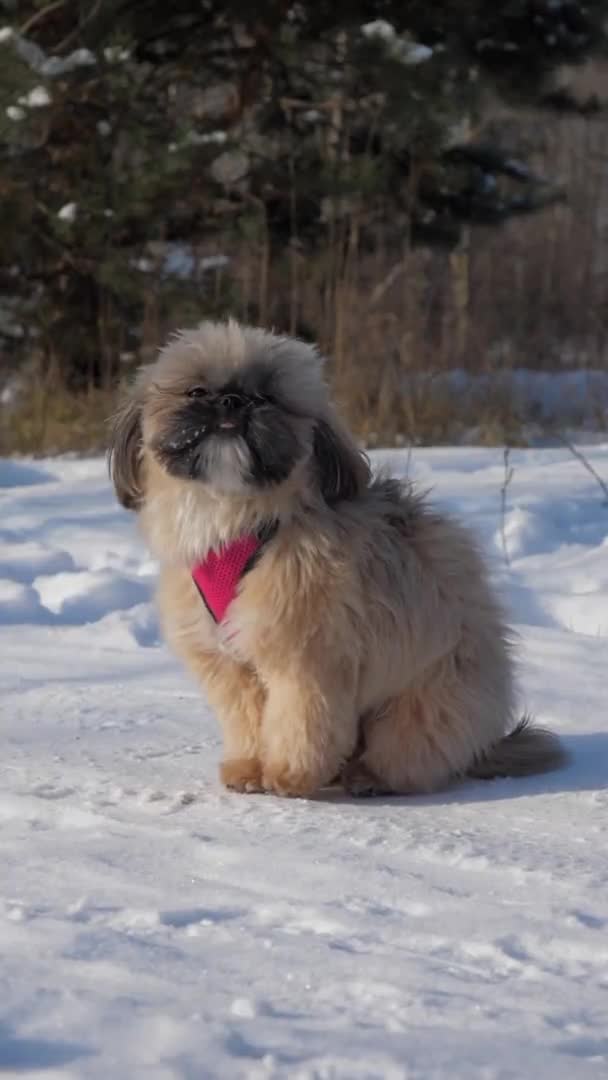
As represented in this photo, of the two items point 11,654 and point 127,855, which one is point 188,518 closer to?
point 127,855

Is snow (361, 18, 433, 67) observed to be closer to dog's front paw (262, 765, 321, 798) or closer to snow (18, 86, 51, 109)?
snow (18, 86, 51, 109)

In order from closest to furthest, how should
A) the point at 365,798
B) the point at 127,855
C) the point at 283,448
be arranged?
the point at 127,855
the point at 283,448
the point at 365,798

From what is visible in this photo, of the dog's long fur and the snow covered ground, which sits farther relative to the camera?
the dog's long fur

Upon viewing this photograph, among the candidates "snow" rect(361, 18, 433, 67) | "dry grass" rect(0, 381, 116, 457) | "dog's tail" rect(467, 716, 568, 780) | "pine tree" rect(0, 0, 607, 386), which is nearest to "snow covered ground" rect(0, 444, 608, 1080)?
"dog's tail" rect(467, 716, 568, 780)

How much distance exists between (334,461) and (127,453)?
1.58ft

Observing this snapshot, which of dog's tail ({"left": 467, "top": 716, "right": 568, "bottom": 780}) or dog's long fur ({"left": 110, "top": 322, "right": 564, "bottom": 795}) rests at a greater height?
dog's long fur ({"left": 110, "top": 322, "right": 564, "bottom": 795})

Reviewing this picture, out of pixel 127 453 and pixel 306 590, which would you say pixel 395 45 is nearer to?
pixel 127 453

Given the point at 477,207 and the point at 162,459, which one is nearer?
the point at 162,459

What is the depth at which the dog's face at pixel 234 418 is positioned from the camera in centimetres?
310

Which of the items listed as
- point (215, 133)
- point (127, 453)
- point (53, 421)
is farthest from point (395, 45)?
point (127, 453)

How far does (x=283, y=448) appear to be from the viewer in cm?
313

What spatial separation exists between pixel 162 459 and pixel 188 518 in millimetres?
172

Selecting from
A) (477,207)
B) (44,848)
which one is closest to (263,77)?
(477,207)

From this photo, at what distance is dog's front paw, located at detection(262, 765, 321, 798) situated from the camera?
10.7ft
